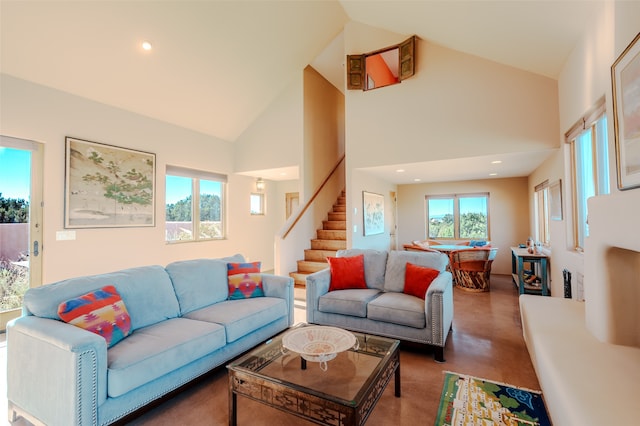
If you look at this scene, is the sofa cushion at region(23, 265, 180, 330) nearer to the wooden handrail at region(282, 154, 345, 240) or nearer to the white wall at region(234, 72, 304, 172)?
the wooden handrail at region(282, 154, 345, 240)

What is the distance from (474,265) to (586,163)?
2311 mm

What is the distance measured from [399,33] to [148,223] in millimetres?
5212

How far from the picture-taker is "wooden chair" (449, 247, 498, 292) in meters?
5.07

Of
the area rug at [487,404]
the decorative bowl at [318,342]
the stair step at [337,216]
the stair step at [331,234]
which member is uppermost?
the stair step at [337,216]

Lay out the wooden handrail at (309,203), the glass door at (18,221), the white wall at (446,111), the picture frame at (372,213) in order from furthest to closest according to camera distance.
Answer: the picture frame at (372,213)
the wooden handrail at (309,203)
the white wall at (446,111)
the glass door at (18,221)

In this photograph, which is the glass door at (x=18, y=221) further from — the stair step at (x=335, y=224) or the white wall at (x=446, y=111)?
the stair step at (x=335, y=224)

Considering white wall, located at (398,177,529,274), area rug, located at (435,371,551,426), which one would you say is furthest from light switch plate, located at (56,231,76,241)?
white wall, located at (398,177,529,274)

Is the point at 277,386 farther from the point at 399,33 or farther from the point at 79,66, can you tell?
the point at 399,33

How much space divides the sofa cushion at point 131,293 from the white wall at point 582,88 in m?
3.75

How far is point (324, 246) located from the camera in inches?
239

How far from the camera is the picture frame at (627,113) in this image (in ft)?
6.22

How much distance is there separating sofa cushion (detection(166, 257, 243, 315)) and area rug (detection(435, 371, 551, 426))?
2.19 meters

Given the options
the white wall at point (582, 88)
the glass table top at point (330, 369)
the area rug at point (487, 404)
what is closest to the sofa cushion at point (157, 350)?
the glass table top at point (330, 369)

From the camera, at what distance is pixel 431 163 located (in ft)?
16.1
